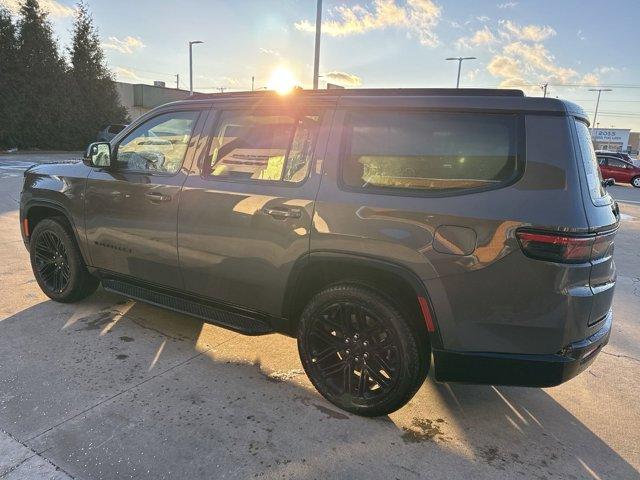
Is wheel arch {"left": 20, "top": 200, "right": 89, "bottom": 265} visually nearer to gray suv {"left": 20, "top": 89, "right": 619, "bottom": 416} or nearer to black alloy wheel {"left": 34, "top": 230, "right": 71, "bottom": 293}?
black alloy wheel {"left": 34, "top": 230, "right": 71, "bottom": 293}

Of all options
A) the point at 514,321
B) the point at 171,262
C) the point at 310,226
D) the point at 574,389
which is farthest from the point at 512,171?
the point at 171,262

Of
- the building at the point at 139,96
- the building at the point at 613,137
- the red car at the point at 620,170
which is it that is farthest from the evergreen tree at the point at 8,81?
the building at the point at 613,137

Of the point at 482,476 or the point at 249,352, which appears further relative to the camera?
the point at 249,352

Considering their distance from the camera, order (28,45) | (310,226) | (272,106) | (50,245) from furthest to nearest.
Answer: (28,45) < (50,245) < (272,106) < (310,226)

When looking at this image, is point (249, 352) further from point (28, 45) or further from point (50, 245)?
point (28, 45)

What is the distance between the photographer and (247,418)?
274cm

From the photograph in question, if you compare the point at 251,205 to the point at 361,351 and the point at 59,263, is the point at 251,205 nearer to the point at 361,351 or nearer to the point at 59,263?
the point at 361,351

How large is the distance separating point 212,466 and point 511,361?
1581 millimetres

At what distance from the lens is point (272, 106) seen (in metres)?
3.08

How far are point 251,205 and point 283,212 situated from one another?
0.25 meters

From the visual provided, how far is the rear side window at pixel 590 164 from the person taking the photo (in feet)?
7.75

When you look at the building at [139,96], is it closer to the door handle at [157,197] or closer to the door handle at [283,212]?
the door handle at [157,197]

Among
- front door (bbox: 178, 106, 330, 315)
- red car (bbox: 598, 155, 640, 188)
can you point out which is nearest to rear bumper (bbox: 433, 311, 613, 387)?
front door (bbox: 178, 106, 330, 315)

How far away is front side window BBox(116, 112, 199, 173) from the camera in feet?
11.4
